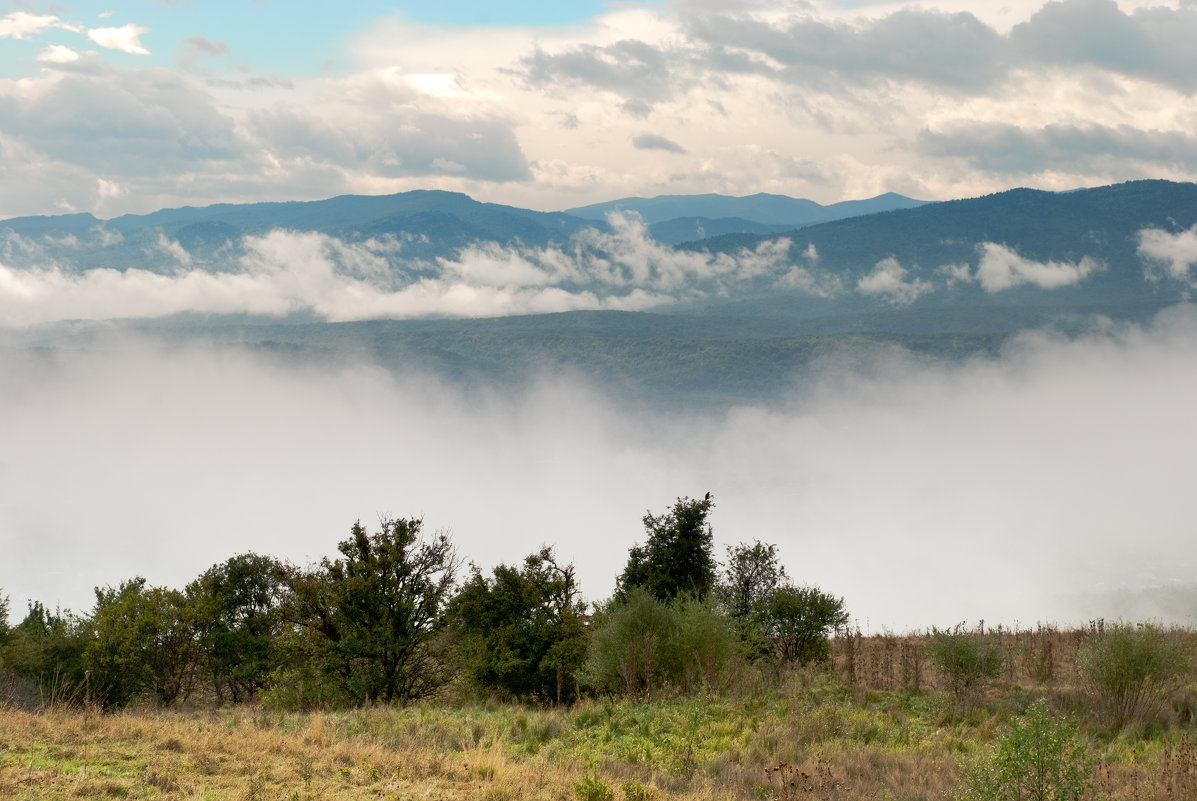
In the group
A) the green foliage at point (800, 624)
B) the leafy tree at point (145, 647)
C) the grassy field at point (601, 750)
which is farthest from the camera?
the leafy tree at point (145, 647)

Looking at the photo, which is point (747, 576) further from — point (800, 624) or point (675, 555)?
point (800, 624)

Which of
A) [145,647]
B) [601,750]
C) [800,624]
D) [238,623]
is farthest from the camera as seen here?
[238,623]

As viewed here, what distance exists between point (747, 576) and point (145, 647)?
28.6 meters

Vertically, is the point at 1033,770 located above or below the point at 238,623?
above

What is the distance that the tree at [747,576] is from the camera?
40.2 m

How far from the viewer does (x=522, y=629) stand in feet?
100

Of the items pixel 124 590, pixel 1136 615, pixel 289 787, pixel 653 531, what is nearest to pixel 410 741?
pixel 289 787

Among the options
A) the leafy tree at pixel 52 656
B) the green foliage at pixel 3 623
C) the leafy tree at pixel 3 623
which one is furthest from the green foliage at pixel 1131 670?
the leafy tree at pixel 3 623

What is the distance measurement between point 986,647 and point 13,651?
135ft

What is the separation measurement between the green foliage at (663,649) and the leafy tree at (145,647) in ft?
79.2

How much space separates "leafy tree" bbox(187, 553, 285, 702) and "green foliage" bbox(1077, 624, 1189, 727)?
32.4 meters

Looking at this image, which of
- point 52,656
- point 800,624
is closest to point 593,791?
point 800,624

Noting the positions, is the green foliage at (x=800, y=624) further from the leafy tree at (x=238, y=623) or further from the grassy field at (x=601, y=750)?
the leafy tree at (x=238, y=623)

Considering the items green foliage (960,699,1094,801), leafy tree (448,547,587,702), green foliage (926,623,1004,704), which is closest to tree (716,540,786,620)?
leafy tree (448,547,587,702)
